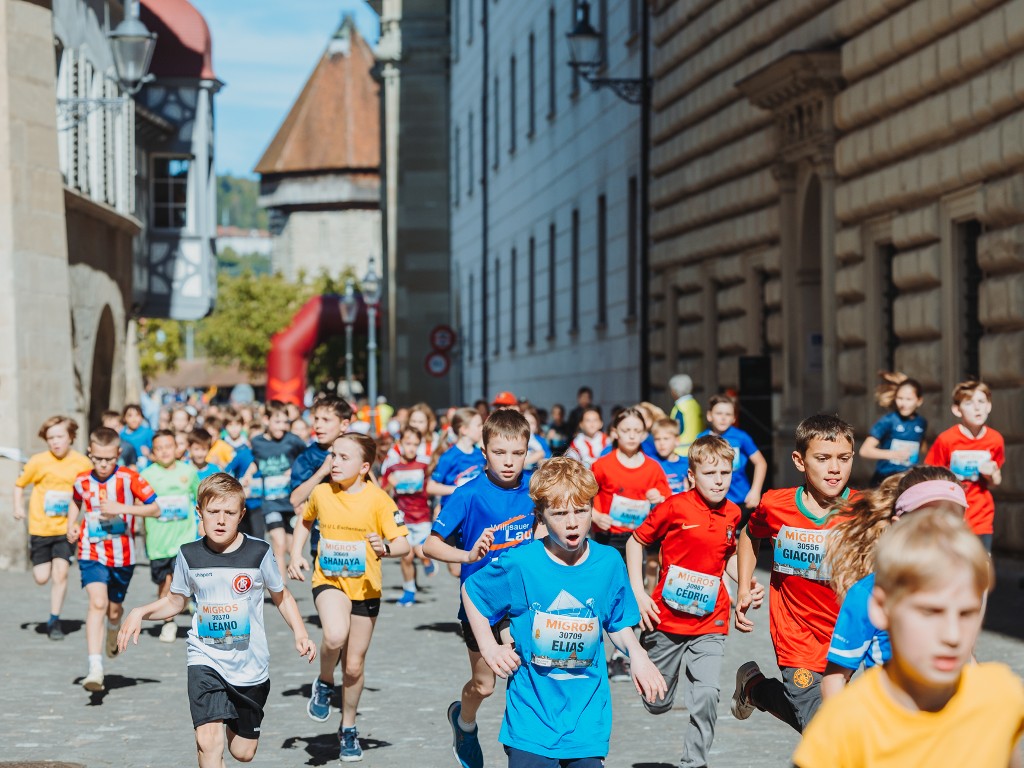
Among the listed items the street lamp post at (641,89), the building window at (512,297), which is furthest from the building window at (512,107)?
the street lamp post at (641,89)

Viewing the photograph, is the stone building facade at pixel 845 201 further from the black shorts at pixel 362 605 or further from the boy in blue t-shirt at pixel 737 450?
the black shorts at pixel 362 605

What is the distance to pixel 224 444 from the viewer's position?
2269 centimetres

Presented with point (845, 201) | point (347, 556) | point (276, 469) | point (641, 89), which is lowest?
point (347, 556)

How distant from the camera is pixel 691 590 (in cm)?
902

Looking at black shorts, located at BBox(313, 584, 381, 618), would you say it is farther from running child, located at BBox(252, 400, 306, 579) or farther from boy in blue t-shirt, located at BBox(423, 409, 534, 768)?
running child, located at BBox(252, 400, 306, 579)

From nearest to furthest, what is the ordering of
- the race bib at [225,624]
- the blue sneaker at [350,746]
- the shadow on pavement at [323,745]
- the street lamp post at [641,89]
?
the race bib at [225,624] < the blue sneaker at [350,746] < the shadow on pavement at [323,745] < the street lamp post at [641,89]

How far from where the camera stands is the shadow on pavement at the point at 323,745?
931 centimetres

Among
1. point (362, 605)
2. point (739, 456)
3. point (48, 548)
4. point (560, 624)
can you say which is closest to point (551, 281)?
point (739, 456)

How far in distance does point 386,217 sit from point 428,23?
5930 mm

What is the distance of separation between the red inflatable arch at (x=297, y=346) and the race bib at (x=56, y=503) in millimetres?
40889

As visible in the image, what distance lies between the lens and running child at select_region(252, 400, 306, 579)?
17.7m

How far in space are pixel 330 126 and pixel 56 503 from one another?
95.2 meters

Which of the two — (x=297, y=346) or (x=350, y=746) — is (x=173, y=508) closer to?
(x=350, y=746)

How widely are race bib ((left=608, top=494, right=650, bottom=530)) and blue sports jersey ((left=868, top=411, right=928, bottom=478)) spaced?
12.0ft
